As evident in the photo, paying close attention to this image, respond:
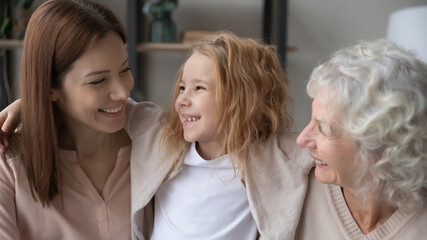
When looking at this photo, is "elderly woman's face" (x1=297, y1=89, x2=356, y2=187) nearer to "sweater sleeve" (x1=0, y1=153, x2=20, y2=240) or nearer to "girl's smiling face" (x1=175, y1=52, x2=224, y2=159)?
"girl's smiling face" (x1=175, y1=52, x2=224, y2=159)

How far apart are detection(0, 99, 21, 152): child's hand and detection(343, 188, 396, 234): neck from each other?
1075 millimetres

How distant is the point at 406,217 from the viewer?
48.9 inches

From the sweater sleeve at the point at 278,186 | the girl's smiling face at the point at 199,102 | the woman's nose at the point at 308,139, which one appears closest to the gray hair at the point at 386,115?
the woman's nose at the point at 308,139

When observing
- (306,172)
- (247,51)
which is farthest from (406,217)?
(247,51)

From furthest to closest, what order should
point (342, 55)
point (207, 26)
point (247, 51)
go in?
point (207, 26) → point (247, 51) → point (342, 55)

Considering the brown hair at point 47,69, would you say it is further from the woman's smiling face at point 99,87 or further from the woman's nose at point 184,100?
the woman's nose at point 184,100

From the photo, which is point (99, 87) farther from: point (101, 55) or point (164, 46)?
point (164, 46)

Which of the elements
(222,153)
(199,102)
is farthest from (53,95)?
(222,153)

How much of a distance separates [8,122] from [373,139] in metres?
1.10

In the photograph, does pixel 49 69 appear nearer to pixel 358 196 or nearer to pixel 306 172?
pixel 306 172

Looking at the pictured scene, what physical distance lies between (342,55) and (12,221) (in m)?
1.10

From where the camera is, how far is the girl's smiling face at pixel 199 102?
145 cm

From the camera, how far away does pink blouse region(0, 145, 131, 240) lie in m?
1.44

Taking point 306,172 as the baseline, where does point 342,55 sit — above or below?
above
